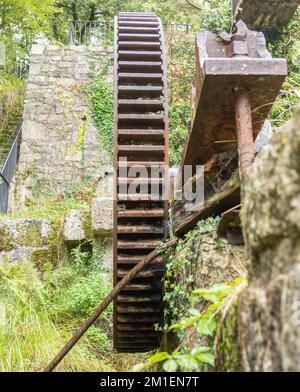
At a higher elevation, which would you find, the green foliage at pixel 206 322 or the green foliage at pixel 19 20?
the green foliage at pixel 19 20

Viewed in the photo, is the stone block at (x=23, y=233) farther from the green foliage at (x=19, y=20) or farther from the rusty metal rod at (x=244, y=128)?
the rusty metal rod at (x=244, y=128)

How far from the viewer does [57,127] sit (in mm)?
10289

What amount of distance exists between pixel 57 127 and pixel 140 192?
6.71 metres

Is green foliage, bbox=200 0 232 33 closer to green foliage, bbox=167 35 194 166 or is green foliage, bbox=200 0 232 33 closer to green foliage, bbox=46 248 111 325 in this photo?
green foliage, bbox=167 35 194 166

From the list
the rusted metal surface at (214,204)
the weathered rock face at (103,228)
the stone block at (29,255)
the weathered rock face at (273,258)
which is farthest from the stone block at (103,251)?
the weathered rock face at (273,258)

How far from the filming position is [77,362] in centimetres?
460

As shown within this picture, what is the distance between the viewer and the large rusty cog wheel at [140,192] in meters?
3.98

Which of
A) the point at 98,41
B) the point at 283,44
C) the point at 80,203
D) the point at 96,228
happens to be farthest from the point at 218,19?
the point at 96,228

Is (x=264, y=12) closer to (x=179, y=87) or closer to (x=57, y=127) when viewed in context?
(x=179, y=87)

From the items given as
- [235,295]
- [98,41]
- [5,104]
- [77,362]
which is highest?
[98,41]

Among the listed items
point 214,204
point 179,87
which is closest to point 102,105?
point 179,87

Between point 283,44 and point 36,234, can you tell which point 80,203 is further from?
point 283,44

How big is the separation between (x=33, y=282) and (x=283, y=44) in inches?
268

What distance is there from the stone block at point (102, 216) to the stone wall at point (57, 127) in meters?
2.92
